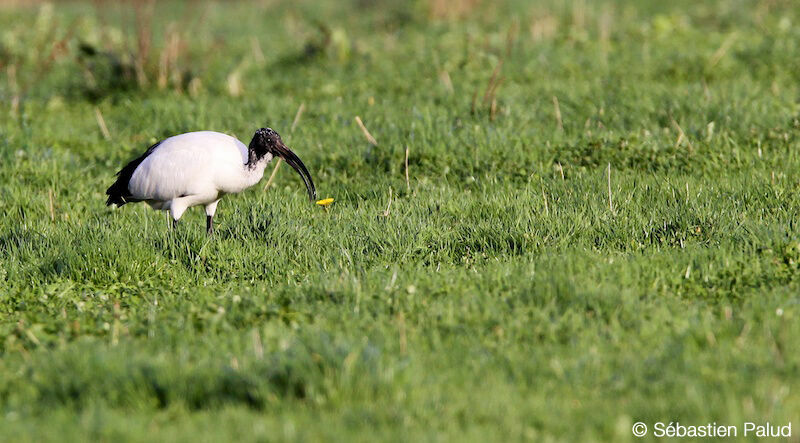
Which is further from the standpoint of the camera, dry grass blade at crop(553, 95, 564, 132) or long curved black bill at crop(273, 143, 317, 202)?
dry grass blade at crop(553, 95, 564, 132)

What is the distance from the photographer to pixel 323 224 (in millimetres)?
6355

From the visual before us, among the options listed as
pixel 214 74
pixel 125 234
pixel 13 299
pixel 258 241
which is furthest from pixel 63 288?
pixel 214 74

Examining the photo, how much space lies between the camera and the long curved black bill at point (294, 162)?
681 centimetres

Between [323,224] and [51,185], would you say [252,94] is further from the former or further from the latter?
[323,224]

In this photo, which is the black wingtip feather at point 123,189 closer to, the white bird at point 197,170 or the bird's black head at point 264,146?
the white bird at point 197,170

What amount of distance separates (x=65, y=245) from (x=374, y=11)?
13.4 metres

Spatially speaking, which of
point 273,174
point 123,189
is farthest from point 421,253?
point 123,189

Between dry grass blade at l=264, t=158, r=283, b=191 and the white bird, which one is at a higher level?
the white bird

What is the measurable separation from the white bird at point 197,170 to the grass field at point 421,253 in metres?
0.24

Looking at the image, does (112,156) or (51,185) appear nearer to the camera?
(51,185)

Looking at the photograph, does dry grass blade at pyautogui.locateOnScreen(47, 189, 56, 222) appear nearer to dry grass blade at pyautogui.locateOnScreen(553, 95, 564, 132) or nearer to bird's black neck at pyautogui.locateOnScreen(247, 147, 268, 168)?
bird's black neck at pyautogui.locateOnScreen(247, 147, 268, 168)

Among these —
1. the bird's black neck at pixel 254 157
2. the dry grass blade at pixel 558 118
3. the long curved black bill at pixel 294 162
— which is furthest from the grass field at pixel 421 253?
the bird's black neck at pixel 254 157

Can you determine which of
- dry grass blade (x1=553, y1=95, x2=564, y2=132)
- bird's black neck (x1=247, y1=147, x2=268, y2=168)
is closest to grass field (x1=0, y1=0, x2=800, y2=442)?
dry grass blade (x1=553, y1=95, x2=564, y2=132)

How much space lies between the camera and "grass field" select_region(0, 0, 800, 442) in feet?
12.0
